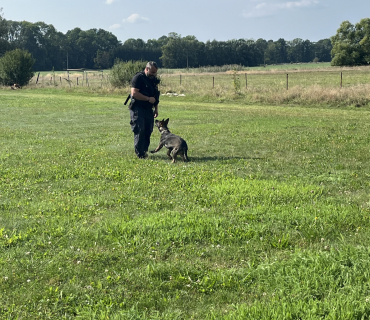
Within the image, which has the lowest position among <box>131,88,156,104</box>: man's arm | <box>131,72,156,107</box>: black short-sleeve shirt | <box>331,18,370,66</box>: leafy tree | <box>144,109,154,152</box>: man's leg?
<box>144,109,154,152</box>: man's leg

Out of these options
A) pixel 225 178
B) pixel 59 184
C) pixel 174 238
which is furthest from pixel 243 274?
pixel 59 184

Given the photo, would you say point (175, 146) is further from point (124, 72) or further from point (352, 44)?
point (352, 44)

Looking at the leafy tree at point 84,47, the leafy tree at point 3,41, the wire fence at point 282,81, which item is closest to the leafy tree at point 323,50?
the leafy tree at point 84,47

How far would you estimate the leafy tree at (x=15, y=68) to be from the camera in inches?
1906

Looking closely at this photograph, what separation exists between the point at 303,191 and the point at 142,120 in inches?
184

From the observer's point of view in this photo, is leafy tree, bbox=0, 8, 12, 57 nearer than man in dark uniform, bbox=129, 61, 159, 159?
No

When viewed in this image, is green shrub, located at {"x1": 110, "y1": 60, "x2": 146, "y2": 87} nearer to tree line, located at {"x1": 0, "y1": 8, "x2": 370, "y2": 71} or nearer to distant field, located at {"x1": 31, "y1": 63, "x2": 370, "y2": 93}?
distant field, located at {"x1": 31, "y1": 63, "x2": 370, "y2": 93}

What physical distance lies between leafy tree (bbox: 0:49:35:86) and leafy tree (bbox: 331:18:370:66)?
5597 cm

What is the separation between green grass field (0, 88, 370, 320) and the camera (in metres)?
3.33

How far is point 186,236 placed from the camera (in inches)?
182

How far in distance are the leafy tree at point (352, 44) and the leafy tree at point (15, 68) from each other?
56.0 meters

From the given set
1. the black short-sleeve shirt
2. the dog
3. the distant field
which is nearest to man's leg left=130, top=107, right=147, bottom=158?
the black short-sleeve shirt

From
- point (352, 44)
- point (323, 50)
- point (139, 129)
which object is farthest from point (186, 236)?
point (323, 50)

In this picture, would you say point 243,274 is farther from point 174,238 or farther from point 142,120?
point 142,120
